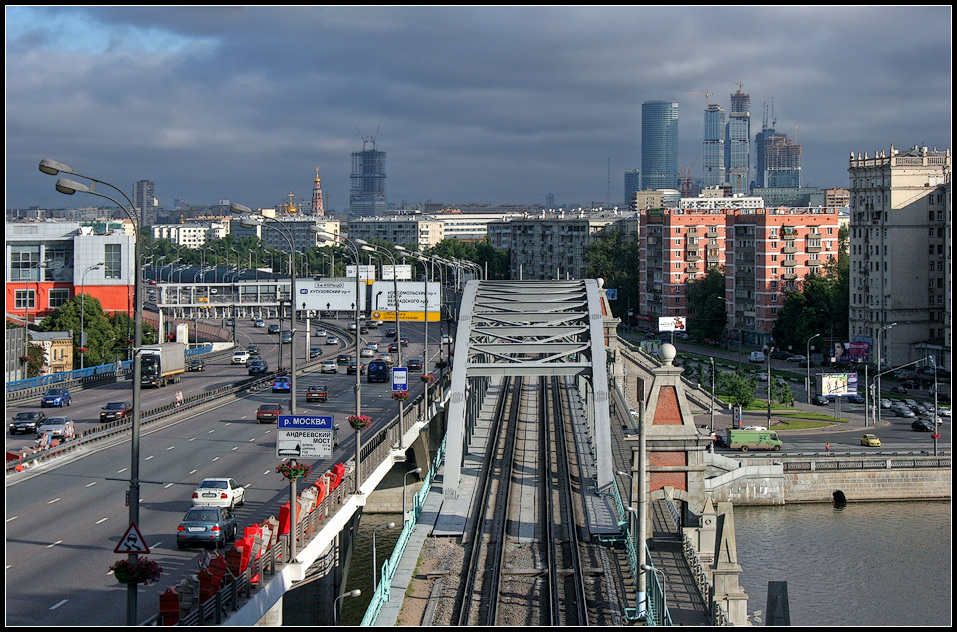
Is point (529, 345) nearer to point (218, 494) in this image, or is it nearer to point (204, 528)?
point (218, 494)

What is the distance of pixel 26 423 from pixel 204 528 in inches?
1035

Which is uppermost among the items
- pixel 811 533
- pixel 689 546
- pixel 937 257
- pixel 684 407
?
pixel 937 257

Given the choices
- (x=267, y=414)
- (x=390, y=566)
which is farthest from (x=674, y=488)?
(x=267, y=414)

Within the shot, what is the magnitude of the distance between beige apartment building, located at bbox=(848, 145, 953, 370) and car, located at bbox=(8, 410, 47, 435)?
79.1 meters

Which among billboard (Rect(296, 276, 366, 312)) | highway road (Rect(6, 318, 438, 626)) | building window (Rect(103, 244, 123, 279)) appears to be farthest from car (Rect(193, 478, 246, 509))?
building window (Rect(103, 244, 123, 279))

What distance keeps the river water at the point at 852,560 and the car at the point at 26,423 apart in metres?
32.2

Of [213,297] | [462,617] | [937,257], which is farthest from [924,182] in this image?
[462,617]

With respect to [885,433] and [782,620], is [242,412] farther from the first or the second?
[885,433]

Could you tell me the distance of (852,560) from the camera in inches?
1946

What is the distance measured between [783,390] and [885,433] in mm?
10712

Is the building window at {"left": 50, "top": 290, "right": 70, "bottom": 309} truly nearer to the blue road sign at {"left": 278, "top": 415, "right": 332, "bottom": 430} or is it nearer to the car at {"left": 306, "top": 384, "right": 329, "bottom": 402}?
the car at {"left": 306, "top": 384, "right": 329, "bottom": 402}

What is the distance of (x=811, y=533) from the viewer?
5675 centimetres

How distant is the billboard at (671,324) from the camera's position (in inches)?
4759

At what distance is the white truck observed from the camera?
70.8 m
